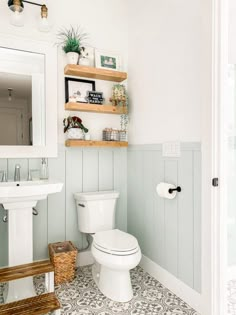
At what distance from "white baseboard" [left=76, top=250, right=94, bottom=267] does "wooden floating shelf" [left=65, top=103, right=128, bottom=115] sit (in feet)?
4.65

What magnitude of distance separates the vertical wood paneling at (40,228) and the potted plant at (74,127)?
15.4 inches

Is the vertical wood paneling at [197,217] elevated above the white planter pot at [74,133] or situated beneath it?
situated beneath

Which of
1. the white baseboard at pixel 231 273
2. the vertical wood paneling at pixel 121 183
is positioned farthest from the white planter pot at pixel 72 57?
the white baseboard at pixel 231 273

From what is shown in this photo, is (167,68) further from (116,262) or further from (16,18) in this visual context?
(116,262)

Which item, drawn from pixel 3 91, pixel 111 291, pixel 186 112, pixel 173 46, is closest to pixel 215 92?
pixel 186 112

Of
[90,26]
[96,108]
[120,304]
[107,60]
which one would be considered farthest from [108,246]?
[90,26]

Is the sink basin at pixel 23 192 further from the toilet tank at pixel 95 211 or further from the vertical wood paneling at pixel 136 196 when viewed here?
the vertical wood paneling at pixel 136 196

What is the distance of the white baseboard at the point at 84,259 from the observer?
2.45 metres

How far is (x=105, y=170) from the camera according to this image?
2.59 metres

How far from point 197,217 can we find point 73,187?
1243 mm

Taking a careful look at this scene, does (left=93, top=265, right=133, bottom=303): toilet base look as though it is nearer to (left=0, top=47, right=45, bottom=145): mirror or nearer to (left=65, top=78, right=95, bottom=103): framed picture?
(left=0, top=47, right=45, bottom=145): mirror

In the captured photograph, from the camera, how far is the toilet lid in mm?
1818

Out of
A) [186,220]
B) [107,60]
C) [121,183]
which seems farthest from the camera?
[121,183]

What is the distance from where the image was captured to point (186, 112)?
71.9 inches
